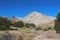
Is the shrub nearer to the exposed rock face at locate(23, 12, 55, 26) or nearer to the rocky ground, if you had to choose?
the rocky ground

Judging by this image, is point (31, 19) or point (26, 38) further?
point (31, 19)

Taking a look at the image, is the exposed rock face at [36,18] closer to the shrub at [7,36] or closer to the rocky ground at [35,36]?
the rocky ground at [35,36]

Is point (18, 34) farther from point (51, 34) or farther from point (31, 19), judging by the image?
point (31, 19)

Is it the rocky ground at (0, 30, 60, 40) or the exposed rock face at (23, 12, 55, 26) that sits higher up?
the exposed rock face at (23, 12, 55, 26)

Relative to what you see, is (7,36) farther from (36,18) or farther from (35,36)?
(36,18)

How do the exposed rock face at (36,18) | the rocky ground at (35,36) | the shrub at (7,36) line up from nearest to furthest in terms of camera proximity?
the shrub at (7,36), the rocky ground at (35,36), the exposed rock face at (36,18)

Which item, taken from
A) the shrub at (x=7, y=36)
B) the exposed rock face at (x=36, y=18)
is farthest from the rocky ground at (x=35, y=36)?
the exposed rock face at (x=36, y=18)

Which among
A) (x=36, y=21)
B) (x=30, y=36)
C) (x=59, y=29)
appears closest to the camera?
(x=30, y=36)

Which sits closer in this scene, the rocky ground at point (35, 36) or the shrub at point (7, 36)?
the shrub at point (7, 36)

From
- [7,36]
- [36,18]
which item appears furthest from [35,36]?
[36,18]

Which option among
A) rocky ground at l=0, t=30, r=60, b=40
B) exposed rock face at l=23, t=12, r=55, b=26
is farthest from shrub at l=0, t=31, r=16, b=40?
exposed rock face at l=23, t=12, r=55, b=26

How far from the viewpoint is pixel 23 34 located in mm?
25844

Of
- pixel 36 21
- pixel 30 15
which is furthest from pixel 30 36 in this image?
pixel 30 15

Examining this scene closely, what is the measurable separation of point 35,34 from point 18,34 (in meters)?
3.00
